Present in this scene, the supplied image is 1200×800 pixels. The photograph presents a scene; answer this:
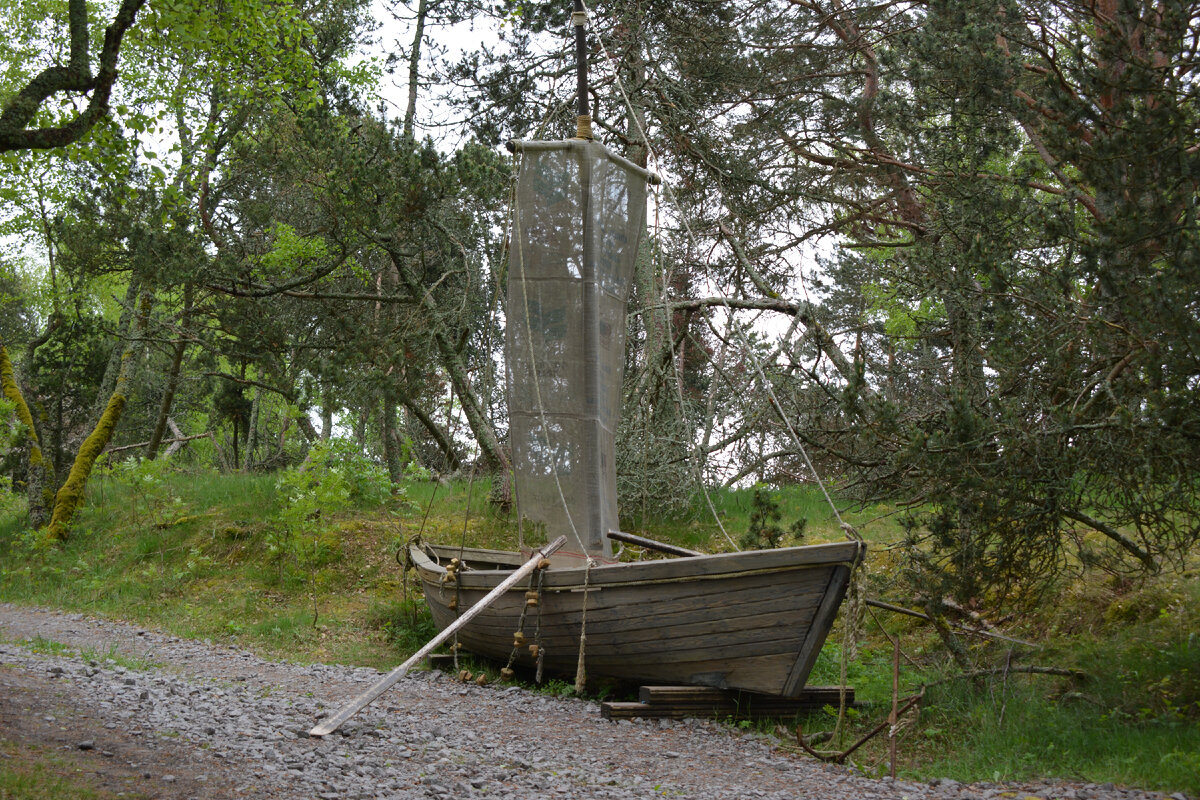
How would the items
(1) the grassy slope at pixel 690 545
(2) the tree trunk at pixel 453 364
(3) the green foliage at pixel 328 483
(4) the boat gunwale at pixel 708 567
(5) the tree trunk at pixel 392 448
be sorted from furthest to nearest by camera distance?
(5) the tree trunk at pixel 392 448, (2) the tree trunk at pixel 453 364, (3) the green foliage at pixel 328 483, (4) the boat gunwale at pixel 708 567, (1) the grassy slope at pixel 690 545

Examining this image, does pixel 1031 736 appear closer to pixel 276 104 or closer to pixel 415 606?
pixel 415 606

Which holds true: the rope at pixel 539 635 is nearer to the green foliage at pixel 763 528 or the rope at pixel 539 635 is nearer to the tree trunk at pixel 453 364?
the green foliage at pixel 763 528

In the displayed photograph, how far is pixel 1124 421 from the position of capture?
4.21m

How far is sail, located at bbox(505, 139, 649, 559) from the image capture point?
21.3 ft

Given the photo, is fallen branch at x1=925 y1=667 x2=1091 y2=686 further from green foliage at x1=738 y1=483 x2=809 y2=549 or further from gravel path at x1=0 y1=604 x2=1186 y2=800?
green foliage at x1=738 y1=483 x2=809 y2=549

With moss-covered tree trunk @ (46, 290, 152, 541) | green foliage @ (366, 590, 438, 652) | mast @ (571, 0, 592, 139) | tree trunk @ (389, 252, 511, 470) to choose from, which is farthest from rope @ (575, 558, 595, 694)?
moss-covered tree trunk @ (46, 290, 152, 541)

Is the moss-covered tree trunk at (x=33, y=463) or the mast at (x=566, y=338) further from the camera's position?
the moss-covered tree trunk at (x=33, y=463)

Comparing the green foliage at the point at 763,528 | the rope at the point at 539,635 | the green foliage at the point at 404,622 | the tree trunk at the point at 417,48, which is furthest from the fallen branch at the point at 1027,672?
the tree trunk at the point at 417,48

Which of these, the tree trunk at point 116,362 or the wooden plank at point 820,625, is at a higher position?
the tree trunk at point 116,362

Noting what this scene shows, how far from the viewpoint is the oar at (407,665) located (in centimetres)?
441

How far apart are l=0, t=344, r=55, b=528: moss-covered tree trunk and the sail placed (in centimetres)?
836

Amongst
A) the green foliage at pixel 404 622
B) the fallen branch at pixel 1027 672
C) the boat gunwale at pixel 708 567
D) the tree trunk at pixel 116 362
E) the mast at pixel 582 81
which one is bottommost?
the green foliage at pixel 404 622

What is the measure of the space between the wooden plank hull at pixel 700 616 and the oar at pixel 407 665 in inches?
8.6

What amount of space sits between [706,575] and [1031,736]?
75.8 inches
